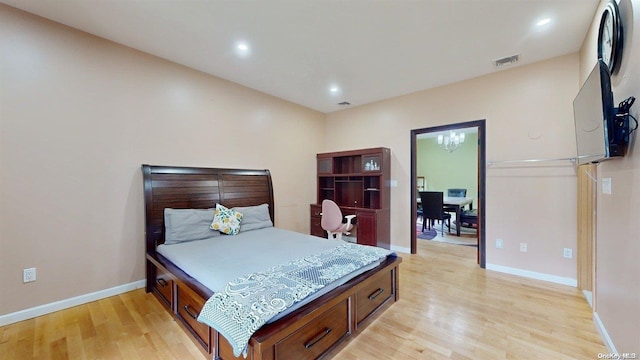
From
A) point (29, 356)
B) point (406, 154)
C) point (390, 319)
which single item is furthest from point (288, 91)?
point (29, 356)

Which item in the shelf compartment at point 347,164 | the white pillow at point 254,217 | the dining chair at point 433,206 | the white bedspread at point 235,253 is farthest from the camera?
the dining chair at point 433,206

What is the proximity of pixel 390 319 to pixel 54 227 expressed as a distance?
129 inches

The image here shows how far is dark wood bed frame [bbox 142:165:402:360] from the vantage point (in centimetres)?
151

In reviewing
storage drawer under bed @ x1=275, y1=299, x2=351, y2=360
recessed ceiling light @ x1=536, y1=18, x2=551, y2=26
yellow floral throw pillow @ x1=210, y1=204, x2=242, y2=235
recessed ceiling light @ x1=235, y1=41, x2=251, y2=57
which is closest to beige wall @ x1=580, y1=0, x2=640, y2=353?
recessed ceiling light @ x1=536, y1=18, x2=551, y2=26

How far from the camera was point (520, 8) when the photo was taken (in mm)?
2193

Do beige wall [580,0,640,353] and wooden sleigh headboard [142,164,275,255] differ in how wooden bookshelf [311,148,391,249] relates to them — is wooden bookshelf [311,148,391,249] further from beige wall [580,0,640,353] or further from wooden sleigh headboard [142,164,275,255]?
beige wall [580,0,640,353]

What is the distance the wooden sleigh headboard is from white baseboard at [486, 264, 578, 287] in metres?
3.33

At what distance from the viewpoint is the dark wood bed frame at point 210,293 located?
4.97 feet

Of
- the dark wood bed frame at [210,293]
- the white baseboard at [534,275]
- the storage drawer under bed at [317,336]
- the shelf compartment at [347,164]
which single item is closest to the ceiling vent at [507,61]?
the shelf compartment at [347,164]

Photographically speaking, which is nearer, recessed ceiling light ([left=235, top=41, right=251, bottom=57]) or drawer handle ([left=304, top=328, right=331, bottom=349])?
drawer handle ([left=304, top=328, right=331, bottom=349])

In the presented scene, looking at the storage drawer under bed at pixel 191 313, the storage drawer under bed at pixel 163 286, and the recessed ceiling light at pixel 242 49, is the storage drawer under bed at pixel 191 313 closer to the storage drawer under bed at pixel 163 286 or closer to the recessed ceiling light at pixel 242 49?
the storage drawer under bed at pixel 163 286

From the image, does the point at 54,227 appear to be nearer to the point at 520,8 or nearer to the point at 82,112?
the point at 82,112

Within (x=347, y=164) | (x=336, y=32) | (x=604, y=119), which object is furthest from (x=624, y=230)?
(x=347, y=164)

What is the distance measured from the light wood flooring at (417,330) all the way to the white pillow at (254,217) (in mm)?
1289
